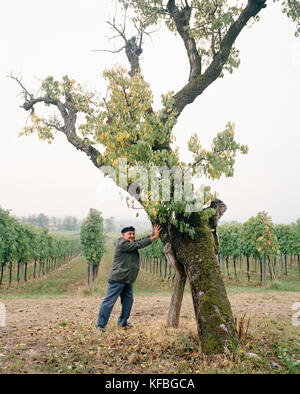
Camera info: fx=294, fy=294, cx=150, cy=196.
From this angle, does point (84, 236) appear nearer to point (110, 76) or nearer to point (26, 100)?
point (26, 100)

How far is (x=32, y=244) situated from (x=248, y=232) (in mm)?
16157

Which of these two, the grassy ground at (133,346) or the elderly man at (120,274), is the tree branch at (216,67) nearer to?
the elderly man at (120,274)

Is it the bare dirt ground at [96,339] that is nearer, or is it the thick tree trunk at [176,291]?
the bare dirt ground at [96,339]

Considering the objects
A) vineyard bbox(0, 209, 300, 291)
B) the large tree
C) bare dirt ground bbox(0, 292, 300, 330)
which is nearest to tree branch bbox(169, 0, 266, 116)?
the large tree

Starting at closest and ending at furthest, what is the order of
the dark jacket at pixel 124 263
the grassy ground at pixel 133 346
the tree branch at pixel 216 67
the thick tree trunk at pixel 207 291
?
the grassy ground at pixel 133 346, the thick tree trunk at pixel 207 291, the dark jacket at pixel 124 263, the tree branch at pixel 216 67

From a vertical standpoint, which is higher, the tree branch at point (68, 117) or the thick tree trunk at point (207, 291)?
the tree branch at point (68, 117)

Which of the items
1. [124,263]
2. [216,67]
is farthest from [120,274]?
[216,67]

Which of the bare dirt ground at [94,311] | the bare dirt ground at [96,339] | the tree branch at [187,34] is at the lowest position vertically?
the bare dirt ground at [94,311]

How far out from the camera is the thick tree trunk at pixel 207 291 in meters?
4.99

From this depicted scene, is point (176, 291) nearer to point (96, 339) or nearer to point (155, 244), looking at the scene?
point (96, 339)

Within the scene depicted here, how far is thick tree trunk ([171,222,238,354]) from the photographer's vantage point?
4.99 meters

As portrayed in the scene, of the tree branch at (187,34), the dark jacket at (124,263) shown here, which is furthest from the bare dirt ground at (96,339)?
the tree branch at (187,34)

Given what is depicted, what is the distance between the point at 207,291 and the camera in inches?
213
